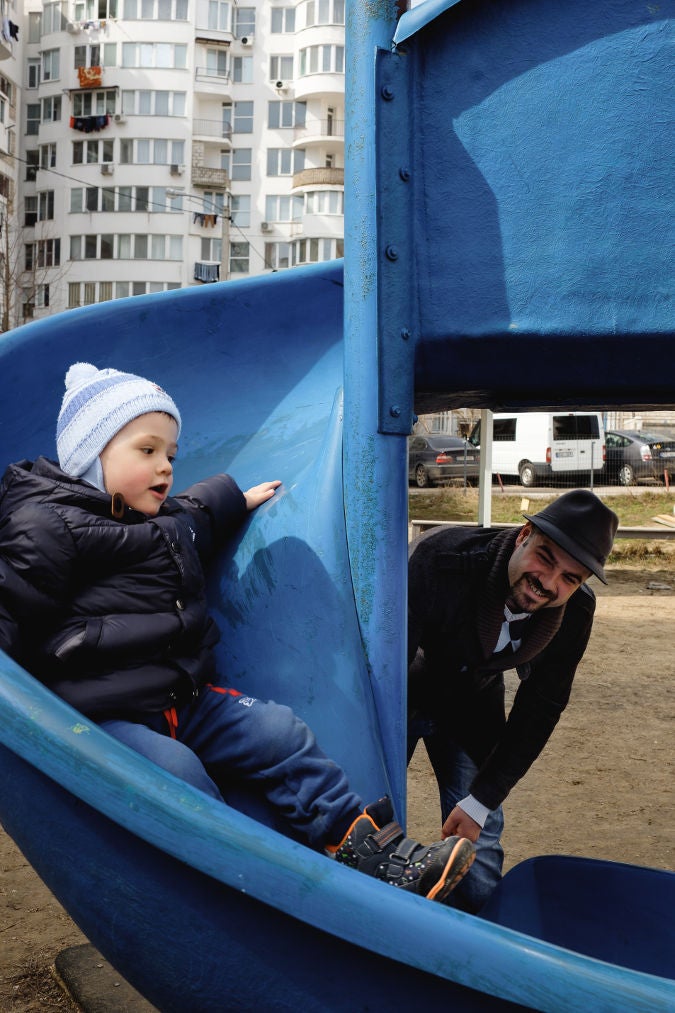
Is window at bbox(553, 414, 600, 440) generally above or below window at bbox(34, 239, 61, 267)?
below

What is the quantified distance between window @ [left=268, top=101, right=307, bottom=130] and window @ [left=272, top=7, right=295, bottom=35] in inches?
112

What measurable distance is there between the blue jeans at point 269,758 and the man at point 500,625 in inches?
24.0

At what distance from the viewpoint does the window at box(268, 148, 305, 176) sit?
38375 millimetres

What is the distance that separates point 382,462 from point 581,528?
502 millimetres

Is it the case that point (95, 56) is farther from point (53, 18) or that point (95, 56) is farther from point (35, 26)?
point (35, 26)

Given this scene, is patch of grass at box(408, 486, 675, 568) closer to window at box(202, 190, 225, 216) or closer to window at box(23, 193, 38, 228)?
window at box(202, 190, 225, 216)

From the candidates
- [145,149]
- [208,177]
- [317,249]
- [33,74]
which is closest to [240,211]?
[208,177]

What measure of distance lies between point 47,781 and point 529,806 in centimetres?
274

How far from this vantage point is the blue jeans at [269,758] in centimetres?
163

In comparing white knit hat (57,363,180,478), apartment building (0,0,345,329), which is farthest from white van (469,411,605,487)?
apartment building (0,0,345,329)

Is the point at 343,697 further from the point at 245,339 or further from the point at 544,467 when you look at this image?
the point at 544,467

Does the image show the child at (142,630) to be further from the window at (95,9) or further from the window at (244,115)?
the window at (95,9)

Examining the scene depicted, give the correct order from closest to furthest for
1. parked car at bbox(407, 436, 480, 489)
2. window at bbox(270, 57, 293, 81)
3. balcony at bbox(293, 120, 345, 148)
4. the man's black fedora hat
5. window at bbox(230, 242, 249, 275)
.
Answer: the man's black fedora hat < parked car at bbox(407, 436, 480, 489) < balcony at bbox(293, 120, 345, 148) < window at bbox(230, 242, 249, 275) < window at bbox(270, 57, 293, 81)

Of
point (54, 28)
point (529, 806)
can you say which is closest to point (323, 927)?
point (529, 806)
